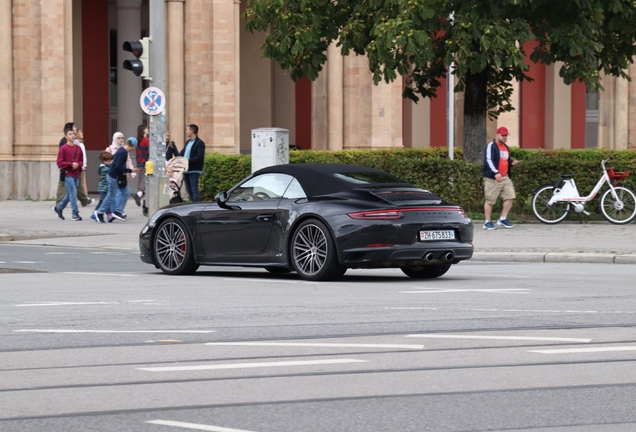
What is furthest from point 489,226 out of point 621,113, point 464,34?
point 621,113

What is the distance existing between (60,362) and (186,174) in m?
17.6

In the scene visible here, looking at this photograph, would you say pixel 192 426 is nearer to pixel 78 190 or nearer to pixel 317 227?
pixel 317 227

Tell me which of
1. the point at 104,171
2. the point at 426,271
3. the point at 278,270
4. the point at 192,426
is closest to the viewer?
the point at 192,426

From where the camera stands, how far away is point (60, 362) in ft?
26.3

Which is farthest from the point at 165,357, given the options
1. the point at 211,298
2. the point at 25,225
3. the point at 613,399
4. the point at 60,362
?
the point at 25,225

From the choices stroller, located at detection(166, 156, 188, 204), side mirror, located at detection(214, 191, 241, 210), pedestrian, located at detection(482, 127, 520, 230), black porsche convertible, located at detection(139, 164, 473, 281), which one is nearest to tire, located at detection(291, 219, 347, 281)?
black porsche convertible, located at detection(139, 164, 473, 281)

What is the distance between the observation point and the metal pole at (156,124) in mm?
20797

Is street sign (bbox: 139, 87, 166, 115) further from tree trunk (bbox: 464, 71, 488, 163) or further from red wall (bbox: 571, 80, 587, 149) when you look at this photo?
red wall (bbox: 571, 80, 587, 149)

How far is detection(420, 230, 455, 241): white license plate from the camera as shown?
13500 millimetres

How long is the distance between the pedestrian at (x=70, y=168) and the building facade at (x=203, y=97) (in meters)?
6.83

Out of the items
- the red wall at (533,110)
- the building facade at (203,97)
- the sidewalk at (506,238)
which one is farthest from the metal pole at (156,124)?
the red wall at (533,110)

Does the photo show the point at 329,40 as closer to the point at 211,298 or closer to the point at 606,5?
the point at 606,5

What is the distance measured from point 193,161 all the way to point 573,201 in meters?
7.35

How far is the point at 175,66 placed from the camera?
1412 inches
